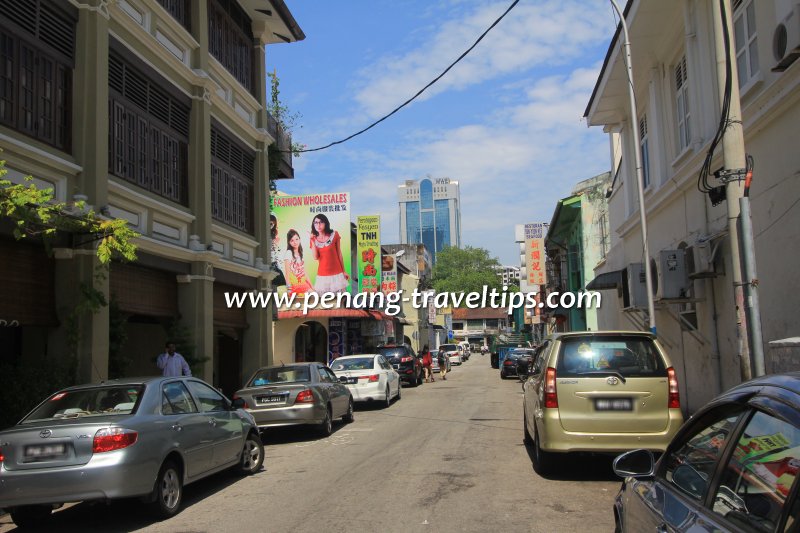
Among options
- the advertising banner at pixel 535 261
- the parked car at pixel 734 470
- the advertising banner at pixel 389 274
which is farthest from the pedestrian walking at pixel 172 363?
the advertising banner at pixel 535 261

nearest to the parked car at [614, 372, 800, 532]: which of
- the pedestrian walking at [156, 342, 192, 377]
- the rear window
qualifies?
the rear window

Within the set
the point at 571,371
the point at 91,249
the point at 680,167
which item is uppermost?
the point at 680,167

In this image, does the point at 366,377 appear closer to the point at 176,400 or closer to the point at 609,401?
the point at 176,400

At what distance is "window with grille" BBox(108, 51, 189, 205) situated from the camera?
13.3 metres

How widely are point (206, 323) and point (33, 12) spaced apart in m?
7.56

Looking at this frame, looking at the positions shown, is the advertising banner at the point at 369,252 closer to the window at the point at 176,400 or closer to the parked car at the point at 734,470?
the window at the point at 176,400

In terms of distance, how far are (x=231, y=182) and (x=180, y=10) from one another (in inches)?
191

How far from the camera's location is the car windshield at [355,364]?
64.7 ft

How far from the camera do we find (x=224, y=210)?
18.7 m

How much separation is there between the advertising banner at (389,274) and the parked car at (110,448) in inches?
1415

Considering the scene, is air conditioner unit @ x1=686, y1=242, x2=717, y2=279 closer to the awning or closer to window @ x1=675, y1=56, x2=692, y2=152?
window @ x1=675, y1=56, x2=692, y2=152

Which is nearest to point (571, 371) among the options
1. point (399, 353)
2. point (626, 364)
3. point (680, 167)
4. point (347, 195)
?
point (626, 364)

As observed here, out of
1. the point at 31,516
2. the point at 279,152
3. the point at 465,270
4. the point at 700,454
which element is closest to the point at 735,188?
the point at 700,454

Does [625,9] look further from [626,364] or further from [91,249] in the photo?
[91,249]
